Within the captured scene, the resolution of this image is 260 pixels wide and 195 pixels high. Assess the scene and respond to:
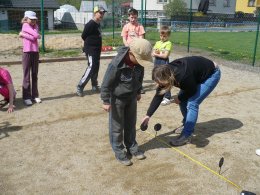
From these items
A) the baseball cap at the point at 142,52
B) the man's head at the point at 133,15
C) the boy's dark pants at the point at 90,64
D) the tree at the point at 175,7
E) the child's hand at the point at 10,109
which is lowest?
the child's hand at the point at 10,109

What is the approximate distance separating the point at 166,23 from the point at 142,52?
2597 cm

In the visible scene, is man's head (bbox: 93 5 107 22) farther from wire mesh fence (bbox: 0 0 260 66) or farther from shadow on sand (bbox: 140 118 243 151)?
wire mesh fence (bbox: 0 0 260 66)

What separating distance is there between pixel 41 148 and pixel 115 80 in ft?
4.99

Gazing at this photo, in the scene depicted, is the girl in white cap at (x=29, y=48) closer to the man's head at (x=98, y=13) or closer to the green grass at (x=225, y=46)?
the man's head at (x=98, y=13)

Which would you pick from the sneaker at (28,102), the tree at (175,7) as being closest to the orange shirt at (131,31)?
the sneaker at (28,102)

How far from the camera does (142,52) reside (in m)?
3.46

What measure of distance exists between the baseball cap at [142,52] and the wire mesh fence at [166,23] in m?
8.47

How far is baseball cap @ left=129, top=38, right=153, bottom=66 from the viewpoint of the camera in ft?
11.3

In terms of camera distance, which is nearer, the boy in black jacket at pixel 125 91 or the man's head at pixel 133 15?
the boy in black jacket at pixel 125 91

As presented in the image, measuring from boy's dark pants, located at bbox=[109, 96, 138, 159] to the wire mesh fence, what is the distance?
8.07 meters

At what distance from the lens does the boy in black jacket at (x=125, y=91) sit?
11.5 feet

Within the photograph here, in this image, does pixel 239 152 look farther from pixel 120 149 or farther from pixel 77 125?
pixel 77 125

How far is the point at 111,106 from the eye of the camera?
3.89 m

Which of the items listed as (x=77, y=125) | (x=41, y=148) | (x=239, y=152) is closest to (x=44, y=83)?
(x=77, y=125)
